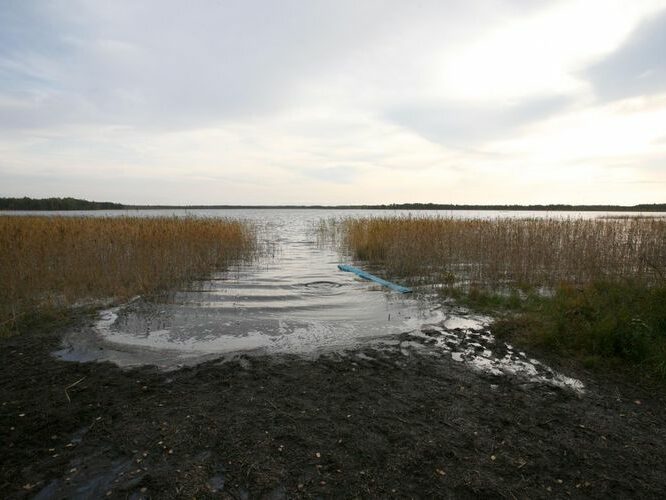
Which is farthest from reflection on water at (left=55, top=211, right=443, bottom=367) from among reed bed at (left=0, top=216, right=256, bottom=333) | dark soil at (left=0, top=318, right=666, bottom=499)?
reed bed at (left=0, top=216, right=256, bottom=333)

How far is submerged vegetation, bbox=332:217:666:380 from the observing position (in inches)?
216

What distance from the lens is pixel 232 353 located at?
5.60 metres

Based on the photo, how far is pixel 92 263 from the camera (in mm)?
10945

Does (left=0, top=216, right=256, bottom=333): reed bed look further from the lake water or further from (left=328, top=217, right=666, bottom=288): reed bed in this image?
(left=328, top=217, right=666, bottom=288): reed bed

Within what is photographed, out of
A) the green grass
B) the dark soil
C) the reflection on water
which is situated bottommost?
the reflection on water

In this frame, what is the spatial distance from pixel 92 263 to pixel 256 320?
6.20 meters

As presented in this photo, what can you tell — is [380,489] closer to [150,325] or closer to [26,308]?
[150,325]

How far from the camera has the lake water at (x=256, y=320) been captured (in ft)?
18.8

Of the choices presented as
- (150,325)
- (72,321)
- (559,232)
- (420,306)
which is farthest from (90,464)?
(559,232)

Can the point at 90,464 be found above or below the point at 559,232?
below

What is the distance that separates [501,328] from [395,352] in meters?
2.01

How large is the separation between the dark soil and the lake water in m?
0.78

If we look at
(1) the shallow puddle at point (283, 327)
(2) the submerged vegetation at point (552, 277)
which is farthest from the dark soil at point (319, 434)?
(2) the submerged vegetation at point (552, 277)

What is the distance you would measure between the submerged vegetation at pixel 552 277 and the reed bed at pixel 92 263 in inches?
248
